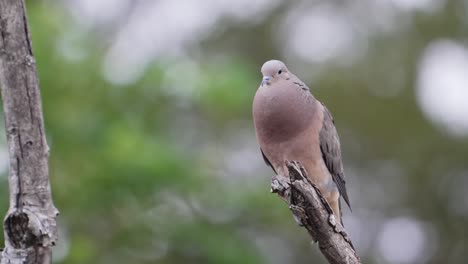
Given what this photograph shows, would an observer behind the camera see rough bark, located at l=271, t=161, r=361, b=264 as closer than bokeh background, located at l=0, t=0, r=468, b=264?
Yes

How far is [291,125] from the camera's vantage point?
4.65 meters

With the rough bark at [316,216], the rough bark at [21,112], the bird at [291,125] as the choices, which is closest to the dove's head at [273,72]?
the bird at [291,125]

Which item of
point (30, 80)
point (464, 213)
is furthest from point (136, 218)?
point (464, 213)

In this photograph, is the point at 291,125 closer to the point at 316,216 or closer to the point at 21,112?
the point at 316,216

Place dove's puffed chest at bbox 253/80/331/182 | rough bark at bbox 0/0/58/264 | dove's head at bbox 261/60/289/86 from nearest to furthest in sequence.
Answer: rough bark at bbox 0/0/58/264 → dove's puffed chest at bbox 253/80/331/182 → dove's head at bbox 261/60/289/86

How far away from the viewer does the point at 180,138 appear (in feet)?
26.0

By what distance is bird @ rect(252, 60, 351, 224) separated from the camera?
14.9 feet

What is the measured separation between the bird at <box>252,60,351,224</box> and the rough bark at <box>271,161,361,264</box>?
0.73 metres

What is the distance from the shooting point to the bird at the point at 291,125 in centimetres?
455

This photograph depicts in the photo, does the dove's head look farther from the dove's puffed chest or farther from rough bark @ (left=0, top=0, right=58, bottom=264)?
rough bark @ (left=0, top=0, right=58, bottom=264)

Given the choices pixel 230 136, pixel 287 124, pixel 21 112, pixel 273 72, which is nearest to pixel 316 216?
pixel 287 124

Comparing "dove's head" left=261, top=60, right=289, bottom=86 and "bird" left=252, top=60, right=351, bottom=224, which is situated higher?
"dove's head" left=261, top=60, right=289, bottom=86

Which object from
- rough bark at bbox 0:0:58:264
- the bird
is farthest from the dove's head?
rough bark at bbox 0:0:58:264

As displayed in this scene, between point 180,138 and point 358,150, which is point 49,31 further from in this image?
point 358,150
